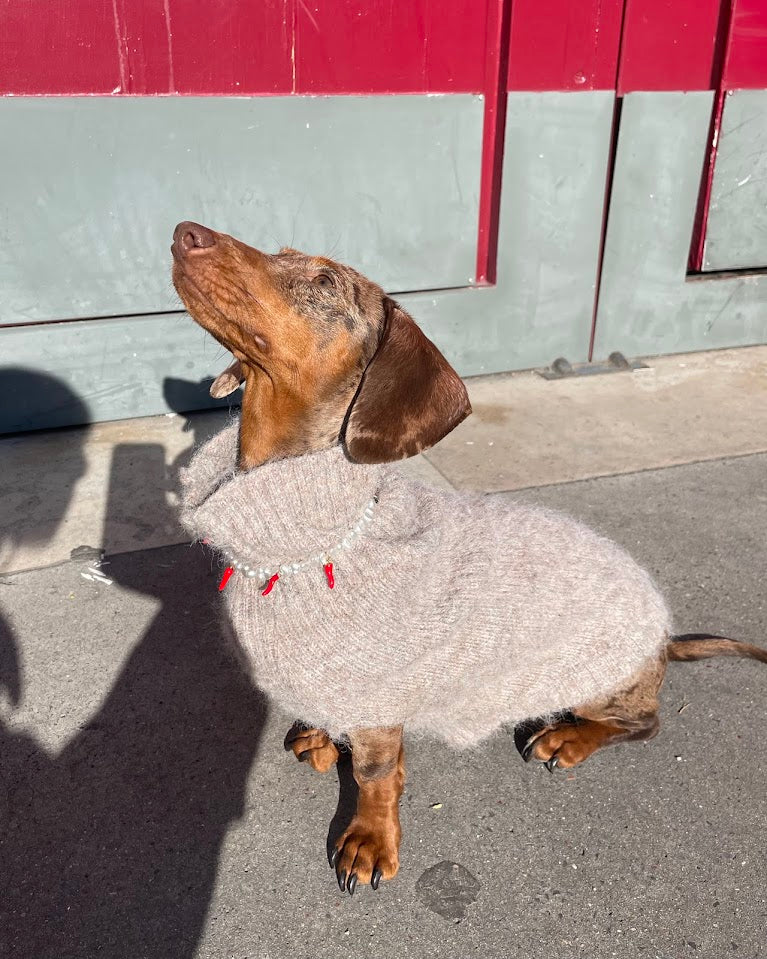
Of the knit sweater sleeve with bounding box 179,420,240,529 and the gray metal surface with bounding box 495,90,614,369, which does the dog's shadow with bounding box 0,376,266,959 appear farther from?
the gray metal surface with bounding box 495,90,614,369

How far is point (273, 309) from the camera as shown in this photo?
219 centimetres

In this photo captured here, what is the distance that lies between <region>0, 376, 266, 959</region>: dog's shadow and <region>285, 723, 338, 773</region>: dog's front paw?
0.55 ft

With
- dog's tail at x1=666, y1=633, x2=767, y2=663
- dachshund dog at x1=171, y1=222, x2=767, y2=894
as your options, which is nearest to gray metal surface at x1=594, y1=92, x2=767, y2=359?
dog's tail at x1=666, y1=633, x2=767, y2=663

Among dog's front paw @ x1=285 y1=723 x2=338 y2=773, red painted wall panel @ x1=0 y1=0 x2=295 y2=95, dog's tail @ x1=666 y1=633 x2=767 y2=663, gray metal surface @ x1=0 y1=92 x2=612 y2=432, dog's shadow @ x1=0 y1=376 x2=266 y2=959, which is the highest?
red painted wall panel @ x1=0 y1=0 x2=295 y2=95

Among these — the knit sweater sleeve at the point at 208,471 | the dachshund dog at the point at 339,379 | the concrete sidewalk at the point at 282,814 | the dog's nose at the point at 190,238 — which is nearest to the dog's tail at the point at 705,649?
the concrete sidewalk at the point at 282,814

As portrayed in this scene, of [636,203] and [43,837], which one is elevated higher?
[636,203]

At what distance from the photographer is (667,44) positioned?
5.08 metres

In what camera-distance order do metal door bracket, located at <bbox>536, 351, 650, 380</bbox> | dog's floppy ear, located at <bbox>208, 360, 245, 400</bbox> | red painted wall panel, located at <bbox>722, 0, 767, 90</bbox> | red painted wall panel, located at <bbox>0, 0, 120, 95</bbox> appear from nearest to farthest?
dog's floppy ear, located at <bbox>208, 360, 245, 400</bbox>, red painted wall panel, located at <bbox>0, 0, 120, 95</bbox>, red painted wall panel, located at <bbox>722, 0, 767, 90</bbox>, metal door bracket, located at <bbox>536, 351, 650, 380</bbox>

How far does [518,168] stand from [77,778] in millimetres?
4219

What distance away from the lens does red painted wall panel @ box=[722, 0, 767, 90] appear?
5.14 m

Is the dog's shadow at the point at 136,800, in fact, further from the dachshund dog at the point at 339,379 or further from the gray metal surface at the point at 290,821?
the dachshund dog at the point at 339,379

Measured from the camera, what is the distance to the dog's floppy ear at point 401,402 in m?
2.01

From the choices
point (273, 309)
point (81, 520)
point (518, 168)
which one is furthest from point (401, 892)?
point (518, 168)

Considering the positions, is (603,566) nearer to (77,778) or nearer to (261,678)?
(261,678)
